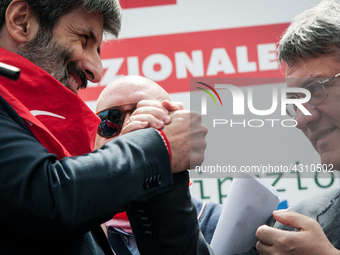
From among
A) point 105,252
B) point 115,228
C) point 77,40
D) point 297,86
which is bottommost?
point 115,228

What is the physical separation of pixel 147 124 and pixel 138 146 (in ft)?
0.48

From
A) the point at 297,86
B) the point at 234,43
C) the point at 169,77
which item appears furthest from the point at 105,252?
the point at 234,43

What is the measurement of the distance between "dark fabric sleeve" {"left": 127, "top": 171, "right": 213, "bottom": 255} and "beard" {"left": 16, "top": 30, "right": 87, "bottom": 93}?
0.52m

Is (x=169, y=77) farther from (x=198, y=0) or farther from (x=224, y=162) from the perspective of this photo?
(x=224, y=162)

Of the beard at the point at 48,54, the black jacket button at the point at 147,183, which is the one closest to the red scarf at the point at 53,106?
the beard at the point at 48,54

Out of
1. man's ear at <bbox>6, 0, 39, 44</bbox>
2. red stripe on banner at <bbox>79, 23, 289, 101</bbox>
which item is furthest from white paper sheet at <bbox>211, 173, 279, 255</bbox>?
red stripe on banner at <bbox>79, 23, 289, 101</bbox>

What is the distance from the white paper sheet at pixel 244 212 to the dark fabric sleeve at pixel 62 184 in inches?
17.5

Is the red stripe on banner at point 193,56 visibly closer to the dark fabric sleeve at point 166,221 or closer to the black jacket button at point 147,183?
the dark fabric sleeve at point 166,221

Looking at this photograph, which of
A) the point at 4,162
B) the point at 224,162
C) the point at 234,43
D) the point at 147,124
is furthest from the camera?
the point at 234,43

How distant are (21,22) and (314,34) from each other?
1.21 m

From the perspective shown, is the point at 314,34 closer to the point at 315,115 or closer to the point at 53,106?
the point at 315,115

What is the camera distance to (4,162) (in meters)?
0.76

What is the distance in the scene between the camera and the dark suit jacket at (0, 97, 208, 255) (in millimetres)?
Answer: 753

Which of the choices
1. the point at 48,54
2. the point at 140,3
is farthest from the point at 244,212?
the point at 140,3
